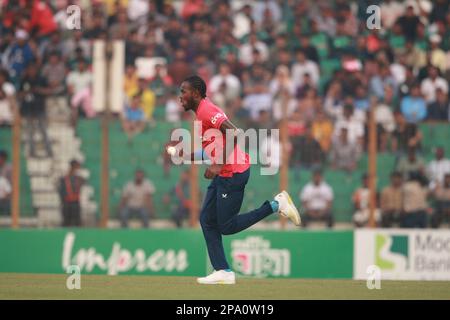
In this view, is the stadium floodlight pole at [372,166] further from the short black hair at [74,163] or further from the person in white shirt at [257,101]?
the short black hair at [74,163]

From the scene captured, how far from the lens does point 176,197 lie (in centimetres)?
2123

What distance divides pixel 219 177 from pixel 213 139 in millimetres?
530

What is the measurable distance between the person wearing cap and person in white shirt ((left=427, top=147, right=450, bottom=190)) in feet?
21.3

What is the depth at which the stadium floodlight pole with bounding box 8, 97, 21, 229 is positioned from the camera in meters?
21.0

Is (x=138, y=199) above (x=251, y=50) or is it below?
below

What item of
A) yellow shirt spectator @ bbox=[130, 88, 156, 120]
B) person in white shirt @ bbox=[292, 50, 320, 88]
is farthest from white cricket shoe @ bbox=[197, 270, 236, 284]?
person in white shirt @ bbox=[292, 50, 320, 88]

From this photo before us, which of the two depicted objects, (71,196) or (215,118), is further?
(71,196)

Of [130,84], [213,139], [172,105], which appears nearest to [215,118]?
[213,139]

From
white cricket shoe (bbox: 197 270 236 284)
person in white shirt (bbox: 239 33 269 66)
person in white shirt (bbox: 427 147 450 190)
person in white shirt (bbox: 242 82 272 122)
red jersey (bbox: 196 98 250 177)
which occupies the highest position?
person in white shirt (bbox: 239 33 269 66)

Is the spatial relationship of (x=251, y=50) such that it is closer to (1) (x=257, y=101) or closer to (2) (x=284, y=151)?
(1) (x=257, y=101)

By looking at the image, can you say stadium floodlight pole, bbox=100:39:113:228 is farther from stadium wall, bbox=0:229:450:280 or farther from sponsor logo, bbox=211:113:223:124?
sponsor logo, bbox=211:113:223:124

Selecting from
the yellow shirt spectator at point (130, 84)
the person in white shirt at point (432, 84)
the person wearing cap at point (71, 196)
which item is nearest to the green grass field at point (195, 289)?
the person wearing cap at point (71, 196)

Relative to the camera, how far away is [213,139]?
13.4 m
